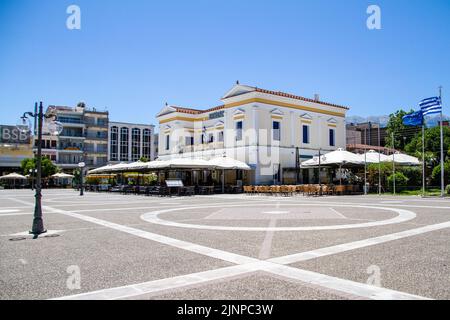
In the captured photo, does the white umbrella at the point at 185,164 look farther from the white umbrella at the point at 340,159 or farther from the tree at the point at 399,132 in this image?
the tree at the point at 399,132

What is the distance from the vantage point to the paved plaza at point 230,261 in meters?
4.83

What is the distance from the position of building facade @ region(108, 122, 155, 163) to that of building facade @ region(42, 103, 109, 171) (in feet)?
12.9

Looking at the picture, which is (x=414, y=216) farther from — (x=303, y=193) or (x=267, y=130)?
(x=267, y=130)

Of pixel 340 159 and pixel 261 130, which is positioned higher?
pixel 261 130

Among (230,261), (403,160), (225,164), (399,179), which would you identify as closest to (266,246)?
(230,261)

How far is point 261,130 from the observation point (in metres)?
36.6

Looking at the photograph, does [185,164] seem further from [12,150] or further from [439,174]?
[12,150]

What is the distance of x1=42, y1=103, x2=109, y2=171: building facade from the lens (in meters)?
73.8

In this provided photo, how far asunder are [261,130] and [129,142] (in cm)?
5750

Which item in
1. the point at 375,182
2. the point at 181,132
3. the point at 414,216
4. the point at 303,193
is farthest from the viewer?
the point at 181,132

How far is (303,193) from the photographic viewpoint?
1138 inches

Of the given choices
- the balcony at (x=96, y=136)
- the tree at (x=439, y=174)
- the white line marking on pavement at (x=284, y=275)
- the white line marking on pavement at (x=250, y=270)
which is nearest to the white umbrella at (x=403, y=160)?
the tree at (x=439, y=174)
